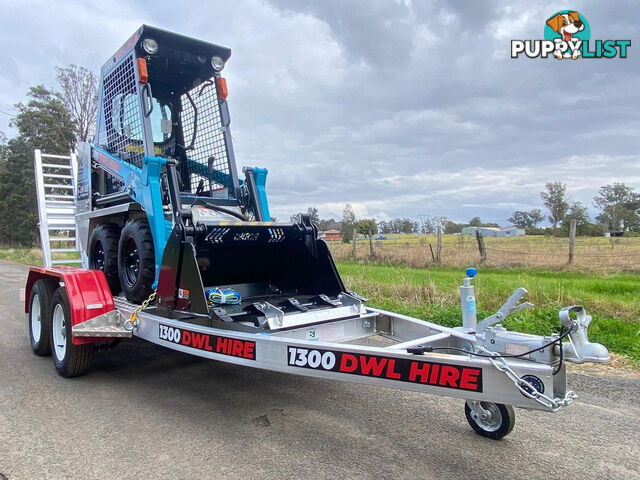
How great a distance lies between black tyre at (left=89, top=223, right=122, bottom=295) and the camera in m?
5.65

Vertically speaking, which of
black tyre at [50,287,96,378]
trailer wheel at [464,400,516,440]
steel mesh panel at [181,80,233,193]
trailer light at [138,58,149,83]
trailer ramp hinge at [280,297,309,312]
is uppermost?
trailer light at [138,58,149,83]

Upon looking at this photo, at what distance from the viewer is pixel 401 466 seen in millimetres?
3078

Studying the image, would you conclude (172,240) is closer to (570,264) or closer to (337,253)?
(570,264)

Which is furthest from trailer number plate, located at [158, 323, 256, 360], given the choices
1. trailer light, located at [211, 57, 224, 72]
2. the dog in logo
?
the dog in logo

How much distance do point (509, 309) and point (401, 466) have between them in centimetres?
122

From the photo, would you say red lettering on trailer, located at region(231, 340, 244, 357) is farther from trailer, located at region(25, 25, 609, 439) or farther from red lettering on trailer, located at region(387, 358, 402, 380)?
red lettering on trailer, located at region(387, 358, 402, 380)

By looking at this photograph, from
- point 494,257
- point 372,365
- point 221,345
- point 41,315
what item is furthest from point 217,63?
point 494,257

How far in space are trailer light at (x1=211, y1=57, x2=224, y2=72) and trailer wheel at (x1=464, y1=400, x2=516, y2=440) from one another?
4736 mm

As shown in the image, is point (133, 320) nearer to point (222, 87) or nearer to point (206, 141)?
point (206, 141)

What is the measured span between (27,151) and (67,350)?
1418 inches

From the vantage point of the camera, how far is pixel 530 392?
2518 millimetres

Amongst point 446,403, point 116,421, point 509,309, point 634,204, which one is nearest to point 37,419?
point 116,421

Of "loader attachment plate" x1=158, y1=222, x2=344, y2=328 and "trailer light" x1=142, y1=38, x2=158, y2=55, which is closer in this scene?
"loader attachment plate" x1=158, y1=222, x2=344, y2=328

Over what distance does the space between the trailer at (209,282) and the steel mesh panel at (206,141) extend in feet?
0.06
